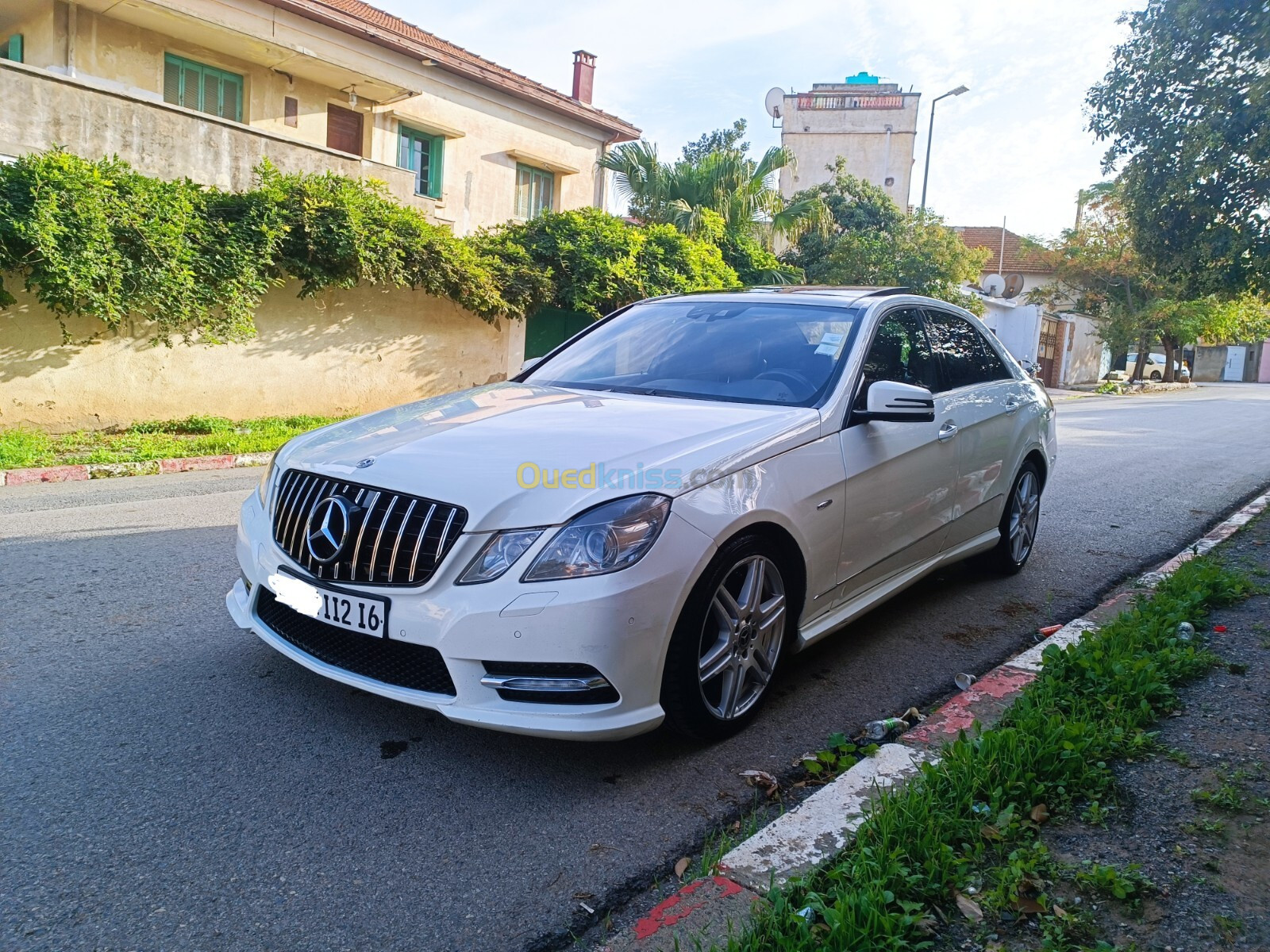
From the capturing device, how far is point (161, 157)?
12.2 meters

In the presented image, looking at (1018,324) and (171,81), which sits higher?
(171,81)

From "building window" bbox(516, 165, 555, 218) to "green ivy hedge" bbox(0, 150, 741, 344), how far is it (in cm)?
450

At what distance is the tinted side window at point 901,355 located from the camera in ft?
13.7

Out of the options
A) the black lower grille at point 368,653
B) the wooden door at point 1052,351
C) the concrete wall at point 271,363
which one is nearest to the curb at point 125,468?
the concrete wall at point 271,363

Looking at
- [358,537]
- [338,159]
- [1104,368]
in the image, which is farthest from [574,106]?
[1104,368]

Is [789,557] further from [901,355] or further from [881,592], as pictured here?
[901,355]

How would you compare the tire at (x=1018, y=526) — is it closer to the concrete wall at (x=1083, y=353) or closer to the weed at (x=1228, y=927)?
the weed at (x=1228, y=927)

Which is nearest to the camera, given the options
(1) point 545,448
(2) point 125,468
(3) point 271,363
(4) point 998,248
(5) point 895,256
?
(1) point 545,448

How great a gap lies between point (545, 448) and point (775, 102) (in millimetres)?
47644

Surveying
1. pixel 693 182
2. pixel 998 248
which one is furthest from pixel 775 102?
pixel 693 182

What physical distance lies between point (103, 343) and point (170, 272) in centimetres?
133

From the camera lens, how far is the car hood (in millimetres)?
2881

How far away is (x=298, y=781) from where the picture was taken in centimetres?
292

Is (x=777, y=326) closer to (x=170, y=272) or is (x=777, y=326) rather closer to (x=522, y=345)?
(x=170, y=272)
